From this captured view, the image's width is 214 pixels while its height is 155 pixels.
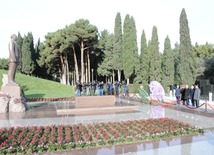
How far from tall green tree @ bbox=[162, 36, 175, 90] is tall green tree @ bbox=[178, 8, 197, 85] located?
6737 millimetres

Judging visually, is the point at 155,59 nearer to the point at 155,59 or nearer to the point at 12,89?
the point at 155,59

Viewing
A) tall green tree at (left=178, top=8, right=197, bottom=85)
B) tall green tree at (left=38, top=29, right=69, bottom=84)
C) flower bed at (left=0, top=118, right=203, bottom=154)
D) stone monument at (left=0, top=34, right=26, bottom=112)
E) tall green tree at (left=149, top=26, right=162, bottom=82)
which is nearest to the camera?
flower bed at (left=0, top=118, right=203, bottom=154)

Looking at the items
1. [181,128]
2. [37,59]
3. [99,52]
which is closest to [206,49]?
[99,52]

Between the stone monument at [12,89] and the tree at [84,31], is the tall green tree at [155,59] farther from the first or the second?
the stone monument at [12,89]

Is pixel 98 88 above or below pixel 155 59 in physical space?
below

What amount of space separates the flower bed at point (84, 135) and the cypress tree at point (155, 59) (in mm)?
25464

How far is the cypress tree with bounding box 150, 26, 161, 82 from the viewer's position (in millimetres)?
34656

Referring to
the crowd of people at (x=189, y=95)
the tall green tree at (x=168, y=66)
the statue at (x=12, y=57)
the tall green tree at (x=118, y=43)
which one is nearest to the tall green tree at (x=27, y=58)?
the tall green tree at (x=118, y=43)

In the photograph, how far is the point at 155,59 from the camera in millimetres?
34844

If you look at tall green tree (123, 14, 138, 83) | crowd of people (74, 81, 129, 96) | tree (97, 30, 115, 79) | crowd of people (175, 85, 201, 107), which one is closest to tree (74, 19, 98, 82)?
tree (97, 30, 115, 79)

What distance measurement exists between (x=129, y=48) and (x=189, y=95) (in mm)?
20293

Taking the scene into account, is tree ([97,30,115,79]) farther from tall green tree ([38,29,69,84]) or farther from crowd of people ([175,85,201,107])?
crowd of people ([175,85,201,107])

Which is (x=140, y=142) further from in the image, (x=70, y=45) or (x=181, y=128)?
(x=70, y=45)

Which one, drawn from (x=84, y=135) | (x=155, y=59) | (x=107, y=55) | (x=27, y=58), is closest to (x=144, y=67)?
(x=155, y=59)
